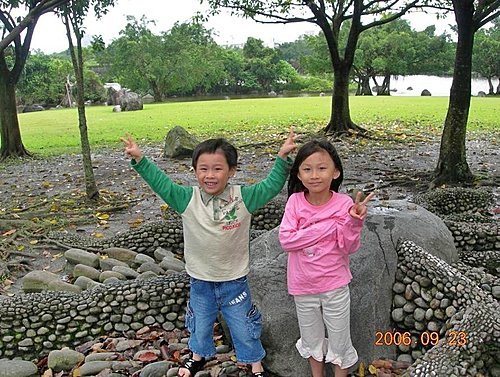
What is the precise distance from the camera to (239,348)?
3.00m

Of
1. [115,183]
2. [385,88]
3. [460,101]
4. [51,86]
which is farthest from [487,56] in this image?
[115,183]

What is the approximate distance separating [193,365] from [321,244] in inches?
43.9

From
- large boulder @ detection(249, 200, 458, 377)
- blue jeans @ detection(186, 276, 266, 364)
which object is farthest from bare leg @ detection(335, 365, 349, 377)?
blue jeans @ detection(186, 276, 266, 364)

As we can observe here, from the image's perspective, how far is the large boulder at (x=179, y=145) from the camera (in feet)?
39.4

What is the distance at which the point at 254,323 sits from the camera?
9.78 feet

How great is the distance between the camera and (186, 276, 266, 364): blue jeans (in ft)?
9.71

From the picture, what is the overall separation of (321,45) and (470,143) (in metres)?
Result: 25.1

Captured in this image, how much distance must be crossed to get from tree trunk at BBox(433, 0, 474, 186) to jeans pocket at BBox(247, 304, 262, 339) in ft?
18.3

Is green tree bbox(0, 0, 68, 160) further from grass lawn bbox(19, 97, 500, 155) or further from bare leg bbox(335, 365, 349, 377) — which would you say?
bare leg bbox(335, 365, 349, 377)

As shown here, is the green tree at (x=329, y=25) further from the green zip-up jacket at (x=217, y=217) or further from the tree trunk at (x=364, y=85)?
the tree trunk at (x=364, y=85)

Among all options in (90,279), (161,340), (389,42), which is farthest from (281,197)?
(389,42)

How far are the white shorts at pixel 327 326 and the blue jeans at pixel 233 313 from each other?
11.7 inches

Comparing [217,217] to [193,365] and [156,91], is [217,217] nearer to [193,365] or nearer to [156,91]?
[193,365]
